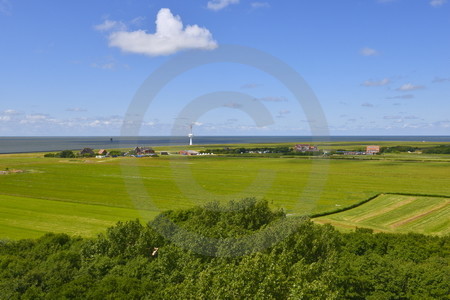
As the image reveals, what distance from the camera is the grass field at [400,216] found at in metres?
52.8

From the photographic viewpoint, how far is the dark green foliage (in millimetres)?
22375

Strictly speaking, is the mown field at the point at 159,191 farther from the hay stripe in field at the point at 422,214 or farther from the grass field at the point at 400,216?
the hay stripe in field at the point at 422,214

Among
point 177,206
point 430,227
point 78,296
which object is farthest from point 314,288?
point 177,206

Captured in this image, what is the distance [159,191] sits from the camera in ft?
263

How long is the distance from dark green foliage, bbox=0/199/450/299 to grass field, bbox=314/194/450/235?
14.4m

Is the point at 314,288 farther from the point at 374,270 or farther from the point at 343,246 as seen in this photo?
the point at 343,246

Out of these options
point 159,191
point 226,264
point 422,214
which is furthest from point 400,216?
point 159,191

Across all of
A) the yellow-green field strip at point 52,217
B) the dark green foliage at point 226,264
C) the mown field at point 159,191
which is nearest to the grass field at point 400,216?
the mown field at point 159,191

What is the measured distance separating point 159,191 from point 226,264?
5657 cm

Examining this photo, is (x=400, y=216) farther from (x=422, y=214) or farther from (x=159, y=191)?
(x=159, y=191)

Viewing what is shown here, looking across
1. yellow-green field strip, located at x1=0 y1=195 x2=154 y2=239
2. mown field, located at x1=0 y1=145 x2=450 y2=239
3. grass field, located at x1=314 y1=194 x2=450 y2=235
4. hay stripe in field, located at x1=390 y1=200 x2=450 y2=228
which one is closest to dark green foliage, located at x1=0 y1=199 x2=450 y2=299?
mown field, located at x1=0 y1=145 x2=450 y2=239

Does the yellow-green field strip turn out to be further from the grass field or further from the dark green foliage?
the grass field

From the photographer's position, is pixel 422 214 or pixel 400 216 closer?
pixel 400 216

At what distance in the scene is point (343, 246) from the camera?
36.8m
